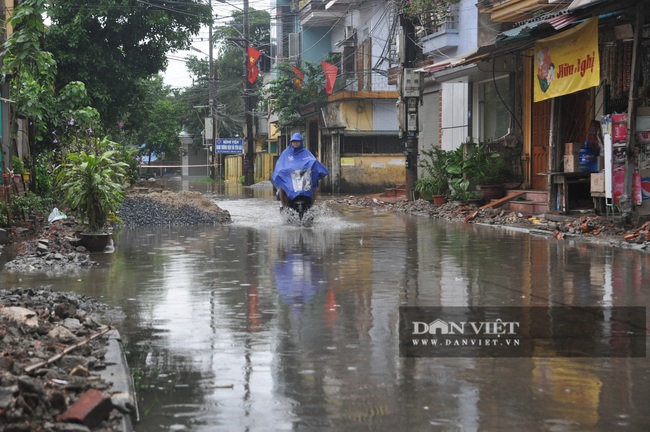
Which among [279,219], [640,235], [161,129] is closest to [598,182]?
[640,235]

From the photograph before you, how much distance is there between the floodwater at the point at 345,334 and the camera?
495 cm

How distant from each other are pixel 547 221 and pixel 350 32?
1044 inches

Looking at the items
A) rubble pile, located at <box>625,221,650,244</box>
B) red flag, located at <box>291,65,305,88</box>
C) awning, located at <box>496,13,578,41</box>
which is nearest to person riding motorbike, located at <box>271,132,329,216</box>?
awning, located at <box>496,13,578,41</box>

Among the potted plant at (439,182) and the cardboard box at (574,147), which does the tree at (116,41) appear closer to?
the potted plant at (439,182)

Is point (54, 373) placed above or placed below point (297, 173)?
below

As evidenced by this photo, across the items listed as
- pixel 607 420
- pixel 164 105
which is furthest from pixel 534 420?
pixel 164 105

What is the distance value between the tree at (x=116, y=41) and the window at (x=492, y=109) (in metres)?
13.2

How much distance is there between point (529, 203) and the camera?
20.2 metres

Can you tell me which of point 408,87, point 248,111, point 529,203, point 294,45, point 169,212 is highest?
point 294,45

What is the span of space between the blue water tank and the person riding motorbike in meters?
5.80

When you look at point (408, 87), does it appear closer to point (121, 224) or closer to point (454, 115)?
point (454, 115)

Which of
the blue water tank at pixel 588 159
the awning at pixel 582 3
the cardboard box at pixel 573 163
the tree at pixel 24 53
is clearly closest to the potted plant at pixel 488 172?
the cardboard box at pixel 573 163

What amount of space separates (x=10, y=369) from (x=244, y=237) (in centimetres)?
1143

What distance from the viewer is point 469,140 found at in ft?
82.0
